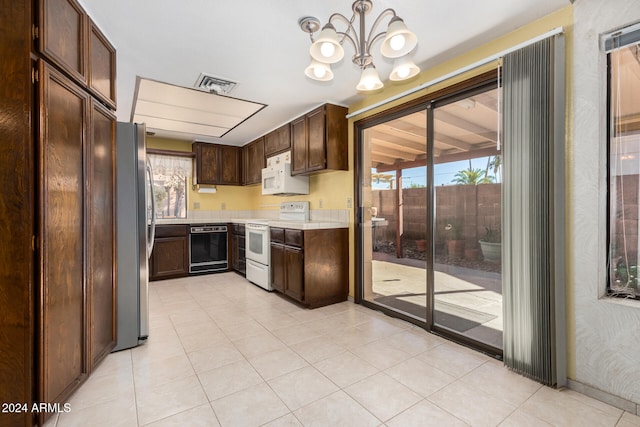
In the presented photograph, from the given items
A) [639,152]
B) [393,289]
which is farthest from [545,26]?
[393,289]

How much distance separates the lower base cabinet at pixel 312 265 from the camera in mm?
3283

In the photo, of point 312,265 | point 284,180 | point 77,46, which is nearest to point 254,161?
point 284,180

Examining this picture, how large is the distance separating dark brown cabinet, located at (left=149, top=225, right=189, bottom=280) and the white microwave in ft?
5.50

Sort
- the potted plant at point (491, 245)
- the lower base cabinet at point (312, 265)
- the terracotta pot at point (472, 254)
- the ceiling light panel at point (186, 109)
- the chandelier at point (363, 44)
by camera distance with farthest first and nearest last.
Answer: the lower base cabinet at point (312, 265) < the ceiling light panel at point (186, 109) < the terracotta pot at point (472, 254) < the potted plant at point (491, 245) < the chandelier at point (363, 44)

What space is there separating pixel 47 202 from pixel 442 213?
108 inches

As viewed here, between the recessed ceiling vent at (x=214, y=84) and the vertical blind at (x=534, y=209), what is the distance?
7.92 feet

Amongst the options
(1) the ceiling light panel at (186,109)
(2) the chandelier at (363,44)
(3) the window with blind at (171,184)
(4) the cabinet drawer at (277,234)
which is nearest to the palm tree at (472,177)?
(2) the chandelier at (363,44)

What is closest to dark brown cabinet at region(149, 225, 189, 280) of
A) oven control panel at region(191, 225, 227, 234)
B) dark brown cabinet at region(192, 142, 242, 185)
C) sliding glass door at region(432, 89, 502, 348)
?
oven control panel at region(191, 225, 227, 234)

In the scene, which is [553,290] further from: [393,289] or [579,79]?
[393,289]

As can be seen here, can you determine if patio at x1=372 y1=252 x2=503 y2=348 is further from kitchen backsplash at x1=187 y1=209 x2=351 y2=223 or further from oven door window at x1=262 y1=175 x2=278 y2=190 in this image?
oven door window at x1=262 y1=175 x2=278 y2=190

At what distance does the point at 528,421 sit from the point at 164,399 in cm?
202

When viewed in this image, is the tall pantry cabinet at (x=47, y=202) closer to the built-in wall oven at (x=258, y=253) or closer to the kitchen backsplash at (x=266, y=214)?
the built-in wall oven at (x=258, y=253)

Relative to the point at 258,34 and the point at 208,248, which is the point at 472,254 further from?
the point at 208,248

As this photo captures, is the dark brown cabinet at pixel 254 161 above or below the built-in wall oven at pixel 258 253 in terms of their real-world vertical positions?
above
